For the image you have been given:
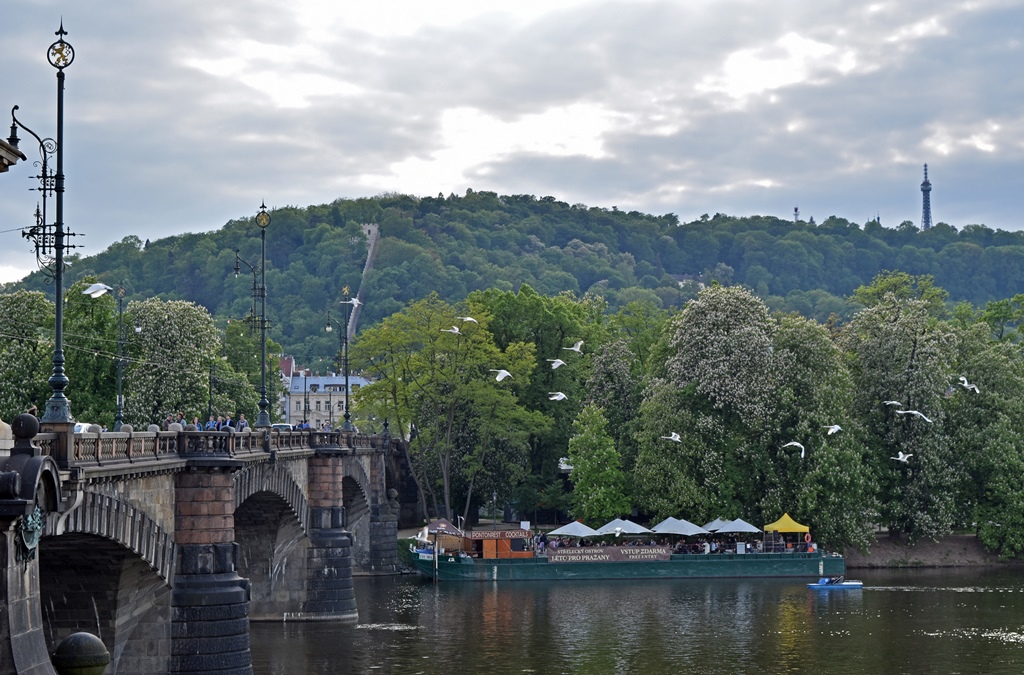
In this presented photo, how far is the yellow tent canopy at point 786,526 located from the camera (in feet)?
282

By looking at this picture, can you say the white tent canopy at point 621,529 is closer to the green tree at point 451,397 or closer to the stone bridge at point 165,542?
the green tree at point 451,397

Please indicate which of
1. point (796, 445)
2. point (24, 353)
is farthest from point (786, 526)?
point (24, 353)

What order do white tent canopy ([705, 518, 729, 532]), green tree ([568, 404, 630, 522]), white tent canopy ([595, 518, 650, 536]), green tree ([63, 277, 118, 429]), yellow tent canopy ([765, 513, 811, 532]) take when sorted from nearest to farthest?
green tree ([63, 277, 118, 429])
yellow tent canopy ([765, 513, 811, 532])
white tent canopy ([705, 518, 729, 532])
white tent canopy ([595, 518, 650, 536])
green tree ([568, 404, 630, 522])

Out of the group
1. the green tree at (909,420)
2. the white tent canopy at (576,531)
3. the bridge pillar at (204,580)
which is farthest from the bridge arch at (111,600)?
the green tree at (909,420)

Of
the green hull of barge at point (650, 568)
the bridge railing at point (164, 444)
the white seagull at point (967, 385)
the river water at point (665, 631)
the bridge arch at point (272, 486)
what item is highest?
the white seagull at point (967, 385)

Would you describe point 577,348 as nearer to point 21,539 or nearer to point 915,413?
point 915,413

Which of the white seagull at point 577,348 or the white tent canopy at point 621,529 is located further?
the white seagull at point 577,348

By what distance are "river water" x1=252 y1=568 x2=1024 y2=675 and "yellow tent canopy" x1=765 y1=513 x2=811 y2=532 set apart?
407cm

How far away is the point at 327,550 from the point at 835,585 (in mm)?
31144

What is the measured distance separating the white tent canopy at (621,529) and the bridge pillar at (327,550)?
27037 mm

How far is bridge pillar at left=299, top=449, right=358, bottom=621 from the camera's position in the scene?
208 feet

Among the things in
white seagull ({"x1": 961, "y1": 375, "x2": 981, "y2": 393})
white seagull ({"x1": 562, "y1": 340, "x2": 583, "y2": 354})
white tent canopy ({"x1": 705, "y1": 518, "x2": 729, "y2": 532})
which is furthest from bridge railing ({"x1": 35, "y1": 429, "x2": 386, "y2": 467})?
white seagull ({"x1": 961, "y1": 375, "x2": 981, "y2": 393})

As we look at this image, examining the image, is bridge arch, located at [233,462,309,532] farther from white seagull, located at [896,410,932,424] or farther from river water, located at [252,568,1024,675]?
white seagull, located at [896,410,932,424]

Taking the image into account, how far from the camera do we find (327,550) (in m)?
63.7
